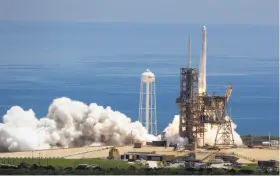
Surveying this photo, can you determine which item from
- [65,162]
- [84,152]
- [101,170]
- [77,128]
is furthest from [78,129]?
[101,170]

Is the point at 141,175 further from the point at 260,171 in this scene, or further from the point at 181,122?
the point at 181,122

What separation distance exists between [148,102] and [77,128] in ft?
7.07

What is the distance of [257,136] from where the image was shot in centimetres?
5009

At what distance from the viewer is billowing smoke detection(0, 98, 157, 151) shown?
4550 cm

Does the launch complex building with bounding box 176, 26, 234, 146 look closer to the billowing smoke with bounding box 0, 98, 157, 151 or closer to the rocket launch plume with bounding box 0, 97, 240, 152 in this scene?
the rocket launch plume with bounding box 0, 97, 240, 152

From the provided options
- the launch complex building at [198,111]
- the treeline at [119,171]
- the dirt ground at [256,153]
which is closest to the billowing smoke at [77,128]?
the launch complex building at [198,111]

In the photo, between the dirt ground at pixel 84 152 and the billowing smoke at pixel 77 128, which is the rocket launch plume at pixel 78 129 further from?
→ the dirt ground at pixel 84 152

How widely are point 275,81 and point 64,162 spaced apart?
75.3 ft

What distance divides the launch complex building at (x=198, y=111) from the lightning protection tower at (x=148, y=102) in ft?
4.85

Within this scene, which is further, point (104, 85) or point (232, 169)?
point (104, 85)

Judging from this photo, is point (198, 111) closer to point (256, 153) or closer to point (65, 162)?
point (256, 153)

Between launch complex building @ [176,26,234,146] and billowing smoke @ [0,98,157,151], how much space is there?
47.4 inches

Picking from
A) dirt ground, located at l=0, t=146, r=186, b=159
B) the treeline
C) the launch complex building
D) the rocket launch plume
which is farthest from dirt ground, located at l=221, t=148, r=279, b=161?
the treeline

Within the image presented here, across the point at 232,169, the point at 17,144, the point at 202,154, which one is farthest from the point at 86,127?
the point at 232,169
